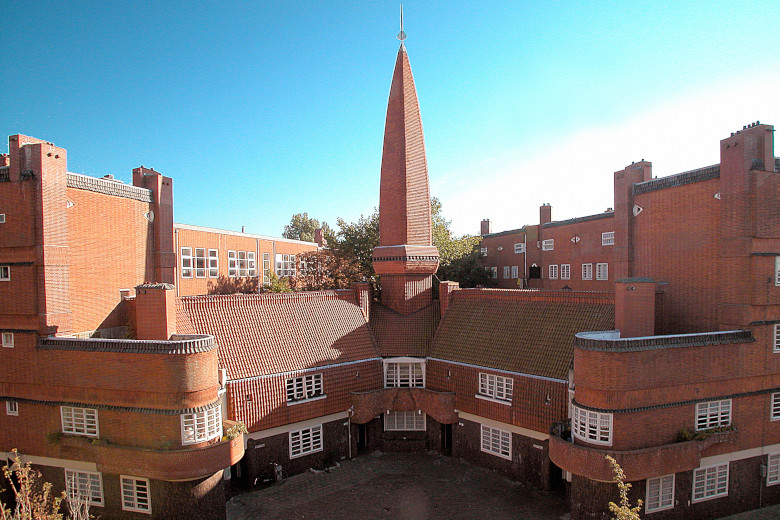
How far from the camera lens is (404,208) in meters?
27.2

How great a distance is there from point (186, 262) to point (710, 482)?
1239 inches

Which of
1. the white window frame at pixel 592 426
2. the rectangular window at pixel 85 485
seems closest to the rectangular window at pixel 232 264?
the rectangular window at pixel 85 485

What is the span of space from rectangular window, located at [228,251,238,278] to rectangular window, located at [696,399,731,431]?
30781mm

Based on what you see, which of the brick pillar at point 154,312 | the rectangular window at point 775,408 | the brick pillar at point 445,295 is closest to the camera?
the rectangular window at point 775,408

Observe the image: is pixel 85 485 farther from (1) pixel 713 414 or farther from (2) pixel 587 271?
(2) pixel 587 271

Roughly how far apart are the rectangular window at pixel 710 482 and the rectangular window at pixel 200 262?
99.9 feet

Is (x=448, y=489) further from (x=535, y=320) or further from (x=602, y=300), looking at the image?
(x=602, y=300)

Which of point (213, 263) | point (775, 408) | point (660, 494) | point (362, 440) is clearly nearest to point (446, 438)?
point (362, 440)

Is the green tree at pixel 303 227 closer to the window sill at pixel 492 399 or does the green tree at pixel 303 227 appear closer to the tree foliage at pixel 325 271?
the tree foliage at pixel 325 271

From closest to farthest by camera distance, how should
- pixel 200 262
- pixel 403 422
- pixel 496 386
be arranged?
pixel 496 386
pixel 403 422
pixel 200 262

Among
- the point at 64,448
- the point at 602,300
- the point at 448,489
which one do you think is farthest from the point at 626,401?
the point at 64,448

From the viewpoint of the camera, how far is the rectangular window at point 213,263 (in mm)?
32719

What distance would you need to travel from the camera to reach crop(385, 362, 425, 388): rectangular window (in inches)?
950

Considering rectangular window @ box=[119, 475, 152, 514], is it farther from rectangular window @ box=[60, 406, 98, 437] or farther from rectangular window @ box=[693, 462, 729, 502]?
rectangular window @ box=[693, 462, 729, 502]
